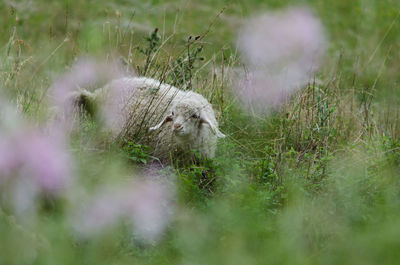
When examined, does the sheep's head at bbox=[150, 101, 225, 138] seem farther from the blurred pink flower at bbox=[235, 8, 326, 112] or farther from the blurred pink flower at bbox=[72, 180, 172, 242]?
the blurred pink flower at bbox=[72, 180, 172, 242]

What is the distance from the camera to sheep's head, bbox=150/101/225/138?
4051 millimetres

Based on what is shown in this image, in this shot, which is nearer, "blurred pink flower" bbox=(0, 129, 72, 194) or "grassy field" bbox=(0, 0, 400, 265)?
"blurred pink flower" bbox=(0, 129, 72, 194)

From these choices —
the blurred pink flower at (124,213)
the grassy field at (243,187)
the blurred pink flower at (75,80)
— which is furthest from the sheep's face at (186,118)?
the blurred pink flower at (124,213)

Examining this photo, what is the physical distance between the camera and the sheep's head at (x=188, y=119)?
4051 mm

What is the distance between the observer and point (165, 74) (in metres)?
4.16

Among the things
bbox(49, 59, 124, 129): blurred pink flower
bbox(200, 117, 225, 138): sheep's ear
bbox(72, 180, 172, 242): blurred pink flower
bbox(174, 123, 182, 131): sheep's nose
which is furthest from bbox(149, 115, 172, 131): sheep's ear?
bbox(72, 180, 172, 242): blurred pink flower

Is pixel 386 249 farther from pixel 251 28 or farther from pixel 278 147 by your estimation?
pixel 251 28

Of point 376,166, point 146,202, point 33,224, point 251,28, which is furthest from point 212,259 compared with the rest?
point 251,28

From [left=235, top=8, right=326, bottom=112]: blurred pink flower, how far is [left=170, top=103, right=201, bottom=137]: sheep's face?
0.76m

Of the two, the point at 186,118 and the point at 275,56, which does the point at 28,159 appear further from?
the point at 275,56

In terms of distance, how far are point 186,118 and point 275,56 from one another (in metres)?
0.94

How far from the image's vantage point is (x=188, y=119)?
13.4ft

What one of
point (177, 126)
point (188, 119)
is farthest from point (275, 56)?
point (177, 126)

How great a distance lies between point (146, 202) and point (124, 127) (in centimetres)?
173
